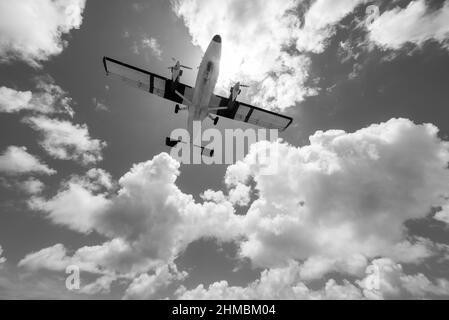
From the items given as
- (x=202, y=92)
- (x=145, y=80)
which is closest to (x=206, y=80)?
(x=202, y=92)

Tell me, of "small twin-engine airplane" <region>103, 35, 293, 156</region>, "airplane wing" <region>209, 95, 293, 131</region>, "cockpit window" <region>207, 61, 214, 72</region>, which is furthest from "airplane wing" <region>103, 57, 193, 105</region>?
"cockpit window" <region>207, 61, 214, 72</region>

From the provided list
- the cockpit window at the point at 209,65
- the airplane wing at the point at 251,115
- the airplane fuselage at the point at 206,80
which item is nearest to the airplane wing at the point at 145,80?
the airplane fuselage at the point at 206,80

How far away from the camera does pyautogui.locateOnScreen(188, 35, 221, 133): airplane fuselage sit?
2042 cm

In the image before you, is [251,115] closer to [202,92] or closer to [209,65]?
[202,92]

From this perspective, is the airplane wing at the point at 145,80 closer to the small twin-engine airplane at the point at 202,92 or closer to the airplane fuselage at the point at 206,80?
the small twin-engine airplane at the point at 202,92

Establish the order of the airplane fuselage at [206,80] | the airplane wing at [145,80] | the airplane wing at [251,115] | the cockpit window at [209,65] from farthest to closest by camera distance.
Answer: the airplane wing at [251,115] < the airplane wing at [145,80] < the cockpit window at [209,65] < the airplane fuselage at [206,80]

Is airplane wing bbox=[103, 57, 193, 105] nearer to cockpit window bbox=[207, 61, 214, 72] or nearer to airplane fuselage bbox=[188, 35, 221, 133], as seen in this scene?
airplane fuselage bbox=[188, 35, 221, 133]

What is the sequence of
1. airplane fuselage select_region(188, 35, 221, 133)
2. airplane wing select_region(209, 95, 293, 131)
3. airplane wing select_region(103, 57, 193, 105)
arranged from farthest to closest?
airplane wing select_region(209, 95, 293, 131)
airplane wing select_region(103, 57, 193, 105)
airplane fuselage select_region(188, 35, 221, 133)

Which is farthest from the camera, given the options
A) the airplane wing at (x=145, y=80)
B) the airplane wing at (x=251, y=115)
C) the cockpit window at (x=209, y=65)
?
the airplane wing at (x=251, y=115)

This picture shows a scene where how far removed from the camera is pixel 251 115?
97.7 feet

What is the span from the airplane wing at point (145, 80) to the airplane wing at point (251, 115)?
124 inches

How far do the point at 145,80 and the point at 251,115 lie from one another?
11.1m

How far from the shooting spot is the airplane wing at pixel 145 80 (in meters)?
25.3
